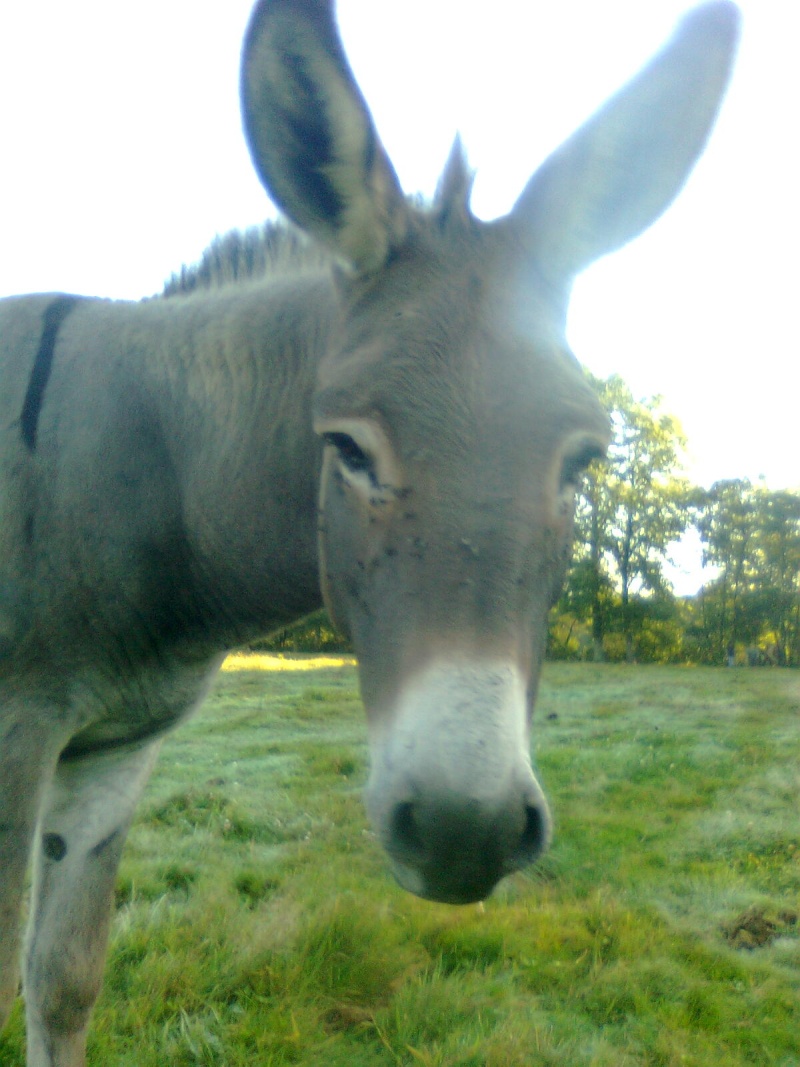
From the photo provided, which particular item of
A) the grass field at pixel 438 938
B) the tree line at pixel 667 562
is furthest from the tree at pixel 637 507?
the grass field at pixel 438 938

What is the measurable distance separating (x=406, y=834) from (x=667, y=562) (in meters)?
26.3

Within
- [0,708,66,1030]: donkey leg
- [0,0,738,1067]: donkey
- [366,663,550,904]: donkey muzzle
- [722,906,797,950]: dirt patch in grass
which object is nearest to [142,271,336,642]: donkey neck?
[0,0,738,1067]: donkey

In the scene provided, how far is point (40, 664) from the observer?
2.00 meters

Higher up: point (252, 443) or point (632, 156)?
point (632, 156)

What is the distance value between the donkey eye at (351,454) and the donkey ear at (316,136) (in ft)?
1.63

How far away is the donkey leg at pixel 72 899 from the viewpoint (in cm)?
→ 247

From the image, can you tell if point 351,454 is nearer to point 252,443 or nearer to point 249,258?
point 252,443

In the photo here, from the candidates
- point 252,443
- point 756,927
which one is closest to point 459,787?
point 252,443

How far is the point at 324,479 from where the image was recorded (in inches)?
70.5

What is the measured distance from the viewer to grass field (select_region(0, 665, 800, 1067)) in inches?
112

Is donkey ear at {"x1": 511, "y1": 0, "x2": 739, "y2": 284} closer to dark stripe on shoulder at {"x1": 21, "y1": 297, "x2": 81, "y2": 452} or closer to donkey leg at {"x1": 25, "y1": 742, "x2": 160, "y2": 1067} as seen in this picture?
dark stripe on shoulder at {"x1": 21, "y1": 297, "x2": 81, "y2": 452}

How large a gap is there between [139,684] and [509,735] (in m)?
1.41

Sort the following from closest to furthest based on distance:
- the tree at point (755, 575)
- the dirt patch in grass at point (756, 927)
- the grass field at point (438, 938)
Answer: the grass field at point (438, 938) → the dirt patch in grass at point (756, 927) → the tree at point (755, 575)

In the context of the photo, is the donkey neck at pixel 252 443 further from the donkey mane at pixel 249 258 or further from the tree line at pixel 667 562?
the tree line at pixel 667 562
